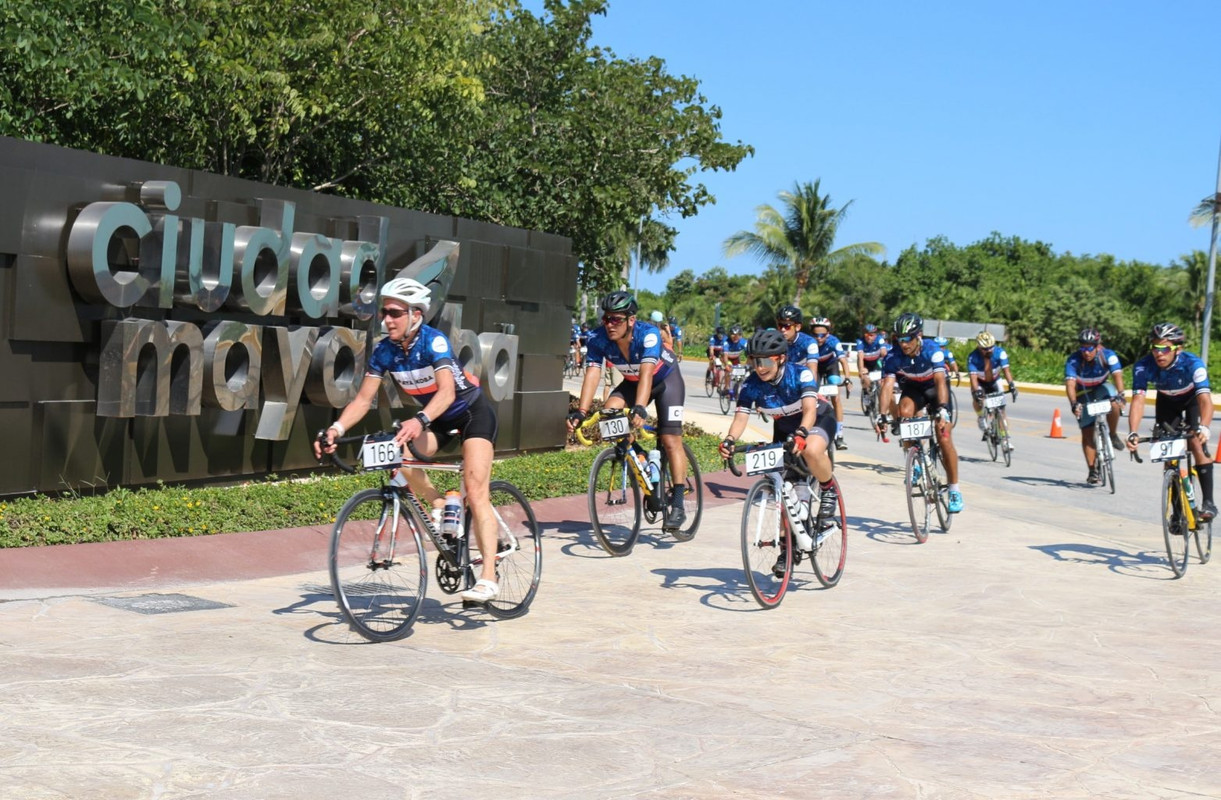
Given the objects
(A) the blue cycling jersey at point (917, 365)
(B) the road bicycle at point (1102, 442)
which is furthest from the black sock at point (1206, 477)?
(B) the road bicycle at point (1102, 442)

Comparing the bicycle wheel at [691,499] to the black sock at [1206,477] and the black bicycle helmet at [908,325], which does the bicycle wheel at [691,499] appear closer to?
the black bicycle helmet at [908,325]

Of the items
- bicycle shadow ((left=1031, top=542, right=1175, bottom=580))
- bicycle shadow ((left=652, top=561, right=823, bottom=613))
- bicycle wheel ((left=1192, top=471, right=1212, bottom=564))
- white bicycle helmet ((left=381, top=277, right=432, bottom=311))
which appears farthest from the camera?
bicycle wheel ((left=1192, top=471, right=1212, bottom=564))

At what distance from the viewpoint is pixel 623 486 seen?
10.8 m

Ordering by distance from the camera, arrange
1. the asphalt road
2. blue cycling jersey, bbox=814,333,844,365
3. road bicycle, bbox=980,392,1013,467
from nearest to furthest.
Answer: the asphalt road
blue cycling jersey, bbox=814,333,844,365
road bicycle, bbox=980,392,1013,467

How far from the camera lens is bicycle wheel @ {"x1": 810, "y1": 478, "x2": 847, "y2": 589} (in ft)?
31.7

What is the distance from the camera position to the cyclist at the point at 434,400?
25.3ft

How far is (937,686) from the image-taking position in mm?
7070

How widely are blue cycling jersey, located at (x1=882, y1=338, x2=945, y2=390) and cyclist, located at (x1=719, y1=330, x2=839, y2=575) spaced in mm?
2885

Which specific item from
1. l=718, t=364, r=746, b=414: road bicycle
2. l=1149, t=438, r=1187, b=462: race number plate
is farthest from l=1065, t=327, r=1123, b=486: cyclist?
l=718, t=364, r=746, b=414: road bicycle

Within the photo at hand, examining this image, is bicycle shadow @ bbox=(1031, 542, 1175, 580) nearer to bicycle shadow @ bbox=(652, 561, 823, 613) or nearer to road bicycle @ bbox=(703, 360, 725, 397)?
bicycle shadow @ bbox=(652, 561, 823, 613)

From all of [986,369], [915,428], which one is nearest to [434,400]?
[915,428]

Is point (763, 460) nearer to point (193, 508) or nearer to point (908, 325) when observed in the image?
point (908, 325)

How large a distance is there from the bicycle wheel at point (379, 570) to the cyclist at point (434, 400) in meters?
0.30

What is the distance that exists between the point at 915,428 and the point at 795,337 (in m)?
1.65
